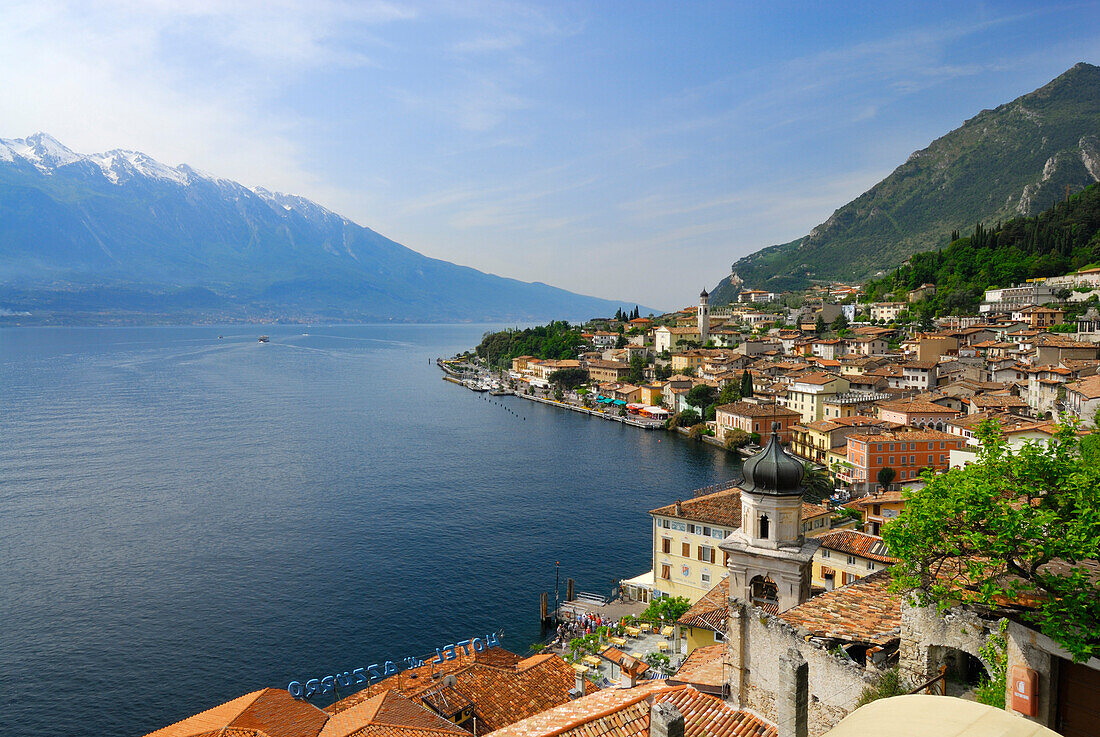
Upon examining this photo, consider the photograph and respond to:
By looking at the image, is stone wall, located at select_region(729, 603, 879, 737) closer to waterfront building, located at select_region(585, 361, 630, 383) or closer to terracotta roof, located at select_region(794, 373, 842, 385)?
terracotta roof, located at select_region(794, 373, 842, 385)

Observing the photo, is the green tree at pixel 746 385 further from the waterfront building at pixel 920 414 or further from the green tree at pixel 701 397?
the waterfront building at pixel 920 414

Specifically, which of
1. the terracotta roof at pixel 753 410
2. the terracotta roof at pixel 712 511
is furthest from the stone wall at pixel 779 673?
the terracotta roof at pixel 753 410

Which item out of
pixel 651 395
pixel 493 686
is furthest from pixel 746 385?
pixel 493 686

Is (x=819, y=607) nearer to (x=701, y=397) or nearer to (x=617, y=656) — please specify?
(x=617, y=656)

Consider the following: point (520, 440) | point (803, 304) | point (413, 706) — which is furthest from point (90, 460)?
point (803, 304)

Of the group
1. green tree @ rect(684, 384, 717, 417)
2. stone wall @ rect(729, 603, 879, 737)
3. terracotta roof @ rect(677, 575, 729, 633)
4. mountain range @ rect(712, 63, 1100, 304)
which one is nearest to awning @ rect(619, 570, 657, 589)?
terracotta roof @ rect(677, 575, 729, 633)
